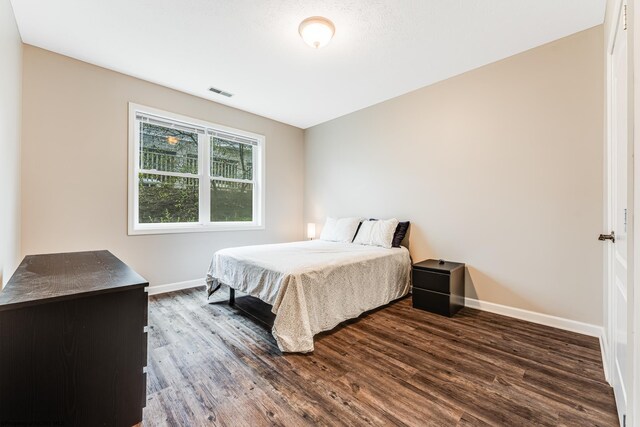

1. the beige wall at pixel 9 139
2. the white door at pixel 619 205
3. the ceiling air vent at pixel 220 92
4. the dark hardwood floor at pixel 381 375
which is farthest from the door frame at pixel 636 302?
the ceiling air vent at pixel 220 92

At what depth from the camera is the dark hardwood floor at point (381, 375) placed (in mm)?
1464

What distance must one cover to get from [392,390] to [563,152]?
8.43 feet

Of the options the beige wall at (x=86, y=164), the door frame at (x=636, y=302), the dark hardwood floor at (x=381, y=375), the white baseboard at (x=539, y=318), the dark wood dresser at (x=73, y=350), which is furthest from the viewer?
the beige wall at (x=86, y=164)

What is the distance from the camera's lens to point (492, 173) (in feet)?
9.62

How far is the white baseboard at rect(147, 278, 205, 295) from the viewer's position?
11.3 ft

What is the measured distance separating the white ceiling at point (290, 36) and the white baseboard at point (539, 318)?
8.51 feet

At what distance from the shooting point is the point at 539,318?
2.63 meters

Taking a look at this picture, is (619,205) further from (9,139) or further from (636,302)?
(9,139)

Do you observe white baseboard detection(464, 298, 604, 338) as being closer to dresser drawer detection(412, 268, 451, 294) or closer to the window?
dresser drawer detection(412, 268, 451, 294)

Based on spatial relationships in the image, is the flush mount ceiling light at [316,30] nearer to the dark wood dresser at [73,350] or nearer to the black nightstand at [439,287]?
the dark wood dresser at [73,350]

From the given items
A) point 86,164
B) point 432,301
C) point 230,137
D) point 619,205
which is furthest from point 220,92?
point 619,205

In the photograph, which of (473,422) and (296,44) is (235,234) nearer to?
(296,44)

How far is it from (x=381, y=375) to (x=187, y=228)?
3.08 m

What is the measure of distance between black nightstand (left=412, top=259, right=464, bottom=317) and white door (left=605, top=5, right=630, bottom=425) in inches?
47.2
